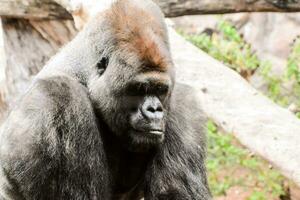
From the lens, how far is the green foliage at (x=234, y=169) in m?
6.59

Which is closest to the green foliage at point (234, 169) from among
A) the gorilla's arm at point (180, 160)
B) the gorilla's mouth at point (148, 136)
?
the gorilla's arm at point (180, 160)

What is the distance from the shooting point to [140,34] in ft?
12.3

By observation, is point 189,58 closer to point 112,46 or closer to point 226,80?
point 226,80

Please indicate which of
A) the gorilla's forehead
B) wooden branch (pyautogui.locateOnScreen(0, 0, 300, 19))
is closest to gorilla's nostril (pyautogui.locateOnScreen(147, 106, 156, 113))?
the gorilla's forehead

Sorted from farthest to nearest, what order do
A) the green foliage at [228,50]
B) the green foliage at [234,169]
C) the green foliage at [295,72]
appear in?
the green foliage at [228,50] → the green foliage at [295,72] → the green foliage at [234,169]

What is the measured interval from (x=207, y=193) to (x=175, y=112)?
478 millimetres

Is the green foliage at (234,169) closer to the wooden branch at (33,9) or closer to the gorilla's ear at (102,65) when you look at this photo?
the wooden branch at (33,9)

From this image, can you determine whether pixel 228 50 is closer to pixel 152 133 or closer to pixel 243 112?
pixel 243 112

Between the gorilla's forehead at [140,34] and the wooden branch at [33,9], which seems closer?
the gorilla's forehead at [140,34]

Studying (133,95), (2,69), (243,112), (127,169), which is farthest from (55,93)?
(2,69)

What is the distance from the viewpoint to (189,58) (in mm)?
4969

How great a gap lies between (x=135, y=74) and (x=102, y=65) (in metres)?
0.24

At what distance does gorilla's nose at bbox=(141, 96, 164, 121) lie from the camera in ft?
12.3

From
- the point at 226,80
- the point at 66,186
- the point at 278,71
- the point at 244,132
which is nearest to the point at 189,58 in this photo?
the point at 226,80
